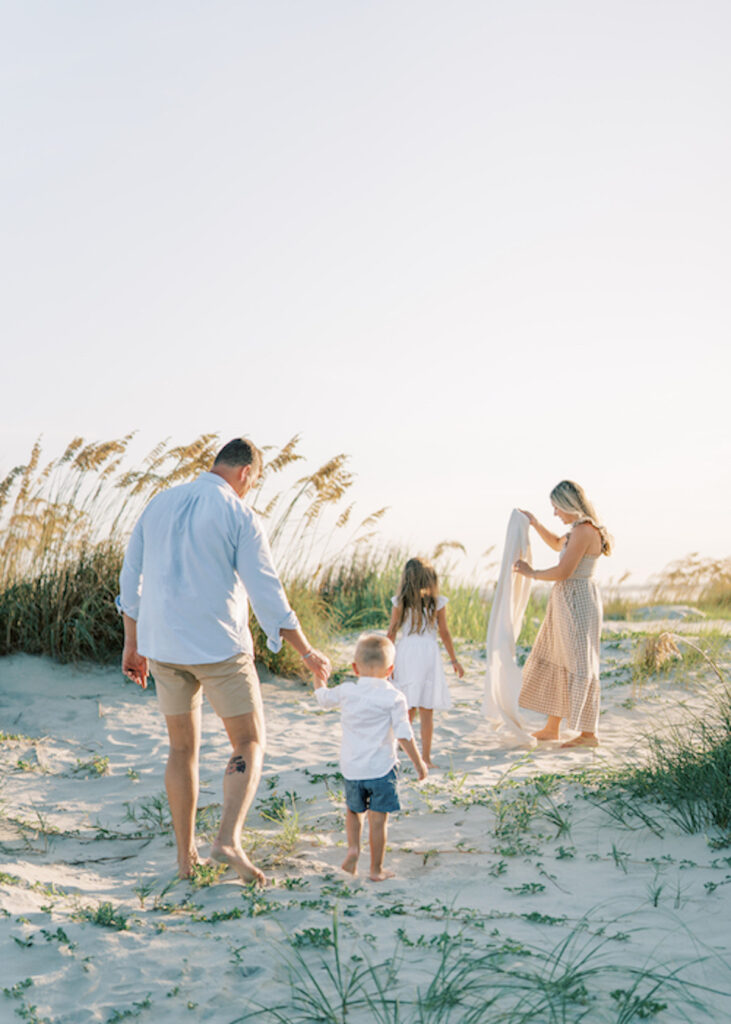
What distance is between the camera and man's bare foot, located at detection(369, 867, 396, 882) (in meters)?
4.38

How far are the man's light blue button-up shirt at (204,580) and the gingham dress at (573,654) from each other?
3623 millimetres

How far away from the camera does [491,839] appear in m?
5.04

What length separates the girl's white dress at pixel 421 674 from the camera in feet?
20.7

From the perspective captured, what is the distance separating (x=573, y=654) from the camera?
727cm

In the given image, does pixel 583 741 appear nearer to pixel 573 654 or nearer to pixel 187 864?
pixel 573 654

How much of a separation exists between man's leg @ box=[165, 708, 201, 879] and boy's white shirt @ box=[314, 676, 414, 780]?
2.12 ft

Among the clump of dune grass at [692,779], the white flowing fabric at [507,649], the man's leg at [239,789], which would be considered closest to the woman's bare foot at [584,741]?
the white flowing fabric at [507,649]

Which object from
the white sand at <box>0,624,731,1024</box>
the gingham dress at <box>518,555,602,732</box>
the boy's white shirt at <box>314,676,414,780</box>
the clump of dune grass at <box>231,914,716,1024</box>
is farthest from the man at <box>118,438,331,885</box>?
the gingham dress at <box>518,555,602,732</box>

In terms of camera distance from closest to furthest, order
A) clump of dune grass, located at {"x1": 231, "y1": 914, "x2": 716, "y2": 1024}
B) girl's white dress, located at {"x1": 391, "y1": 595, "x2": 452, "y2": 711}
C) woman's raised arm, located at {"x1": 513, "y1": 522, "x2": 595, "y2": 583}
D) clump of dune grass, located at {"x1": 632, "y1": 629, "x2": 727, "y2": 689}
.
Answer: clump of dune grass, located at {"x1": 231, "y1": 914, "x2": 716, "y2": 1024} < girl's white dress, located at {"x1": 391, "y1": 595, "x2": 452, "y2": 711} < woman's raised arm, located at {"x1": 513, "y1": 522, "x2": 595, "y2": 583} < clump of dune grass, located at {"x1": 632, "y1": 629, "x2": 727, "y2": 689}

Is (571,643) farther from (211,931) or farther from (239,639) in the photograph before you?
(211,931)

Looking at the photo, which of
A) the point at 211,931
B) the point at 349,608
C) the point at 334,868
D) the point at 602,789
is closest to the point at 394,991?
the point at 211,931

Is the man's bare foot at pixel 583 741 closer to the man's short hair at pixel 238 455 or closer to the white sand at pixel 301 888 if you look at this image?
the white sand at pixel 301 888

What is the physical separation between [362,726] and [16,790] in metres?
3.22

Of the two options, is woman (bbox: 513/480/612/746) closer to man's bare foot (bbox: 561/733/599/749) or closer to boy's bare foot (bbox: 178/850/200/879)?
man's bare foot (bbox: 561/733/599/749)
